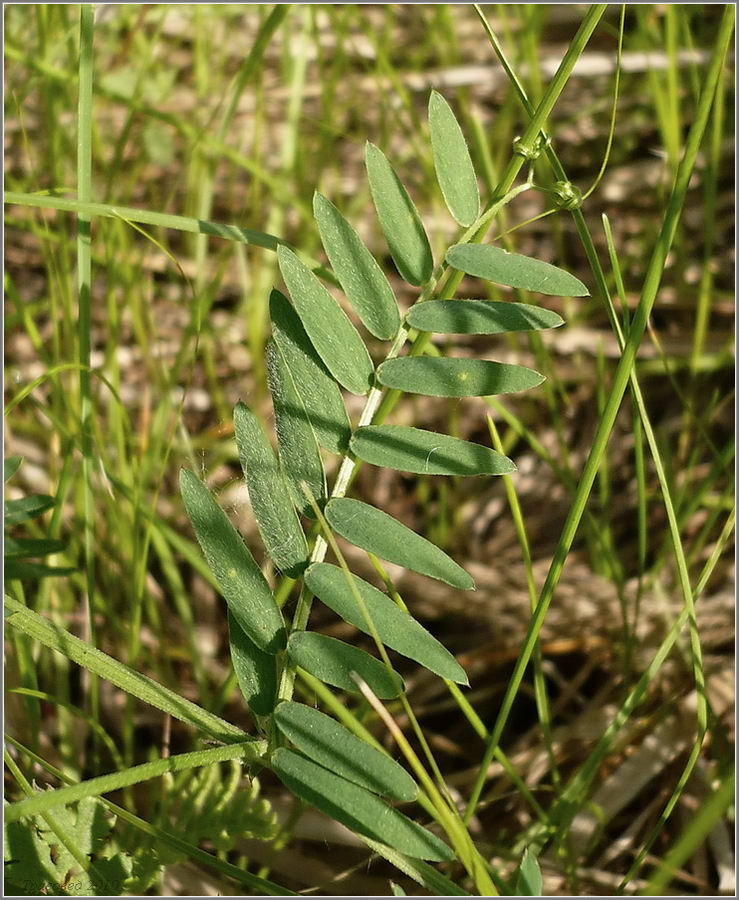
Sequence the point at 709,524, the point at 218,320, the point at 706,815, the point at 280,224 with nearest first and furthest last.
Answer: the point at 706,815 → the point at 709,524 → the point at 280,224 → the point at 218,320

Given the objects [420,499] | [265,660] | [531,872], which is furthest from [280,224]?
[531,872]

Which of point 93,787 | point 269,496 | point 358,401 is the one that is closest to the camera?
point 93,787

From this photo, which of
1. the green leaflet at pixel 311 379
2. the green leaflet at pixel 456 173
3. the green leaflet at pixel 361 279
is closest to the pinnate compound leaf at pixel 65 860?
the green leaflet at pixel 311 379

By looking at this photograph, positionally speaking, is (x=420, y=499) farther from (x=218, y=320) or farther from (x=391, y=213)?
(x=391, y=213)

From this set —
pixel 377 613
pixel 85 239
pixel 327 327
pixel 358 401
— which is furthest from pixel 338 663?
pixel 358 401

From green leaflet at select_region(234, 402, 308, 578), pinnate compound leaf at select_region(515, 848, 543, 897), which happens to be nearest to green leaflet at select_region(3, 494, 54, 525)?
green leaflet at select_region(234, 402, 308, 578)

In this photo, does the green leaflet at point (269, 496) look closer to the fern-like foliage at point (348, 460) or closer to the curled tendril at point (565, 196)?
the fern-like foliage at point (348, 460)

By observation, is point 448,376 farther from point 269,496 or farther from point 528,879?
point 528,879
